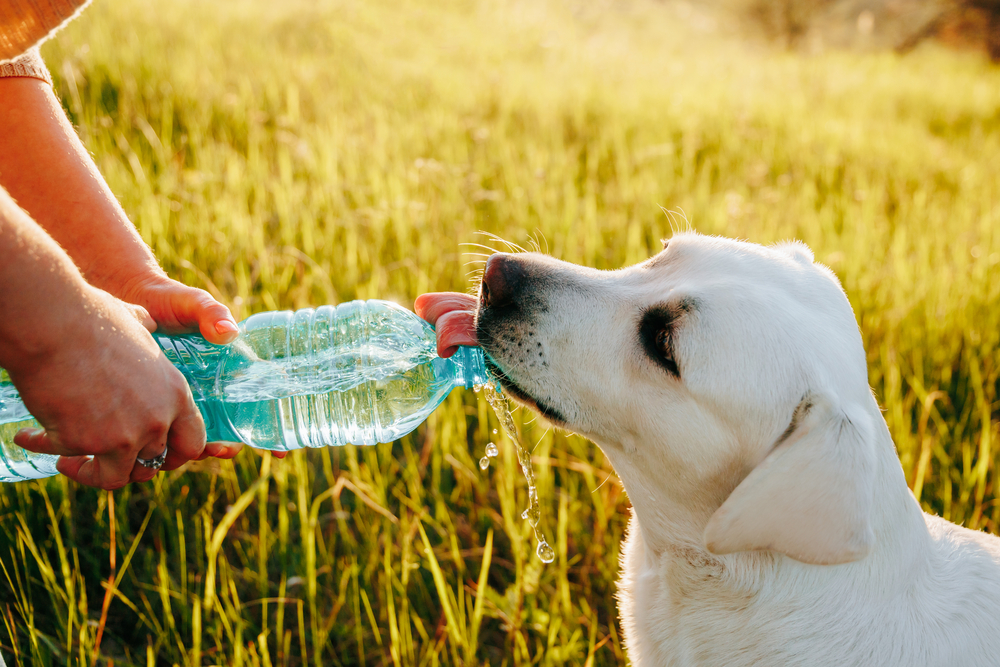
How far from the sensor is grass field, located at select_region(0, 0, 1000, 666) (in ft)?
6.68

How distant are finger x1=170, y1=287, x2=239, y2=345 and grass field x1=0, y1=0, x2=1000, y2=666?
686 millimetres

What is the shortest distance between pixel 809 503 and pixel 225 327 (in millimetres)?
1283

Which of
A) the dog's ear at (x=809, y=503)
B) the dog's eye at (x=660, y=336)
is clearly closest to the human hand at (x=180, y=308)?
the dog's eye at (x=660, y=336)

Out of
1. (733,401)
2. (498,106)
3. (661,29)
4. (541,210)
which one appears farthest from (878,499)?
(661,29)

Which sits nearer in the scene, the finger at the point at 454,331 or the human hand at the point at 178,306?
the human hand at the point at 178,306

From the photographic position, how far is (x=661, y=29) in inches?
493

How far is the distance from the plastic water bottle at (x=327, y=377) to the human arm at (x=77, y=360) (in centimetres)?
69

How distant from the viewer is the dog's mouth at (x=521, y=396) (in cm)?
173

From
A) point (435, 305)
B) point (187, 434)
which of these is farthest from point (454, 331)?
point (187, 434)

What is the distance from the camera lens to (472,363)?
1878mm

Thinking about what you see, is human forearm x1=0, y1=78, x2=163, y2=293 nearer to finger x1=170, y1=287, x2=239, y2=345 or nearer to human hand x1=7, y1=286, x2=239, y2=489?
finger x1=170, y1=287, x2=239, y2=345

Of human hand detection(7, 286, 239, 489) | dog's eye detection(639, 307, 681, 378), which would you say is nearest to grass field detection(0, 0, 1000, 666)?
dog's eye detection(639, 307, 681, 378)

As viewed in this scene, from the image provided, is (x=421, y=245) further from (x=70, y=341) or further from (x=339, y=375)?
(x=70, y=341)

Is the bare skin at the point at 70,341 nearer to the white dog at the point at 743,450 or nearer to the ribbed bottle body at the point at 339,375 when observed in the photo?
the ribbed bottle body at the point at 339,375
